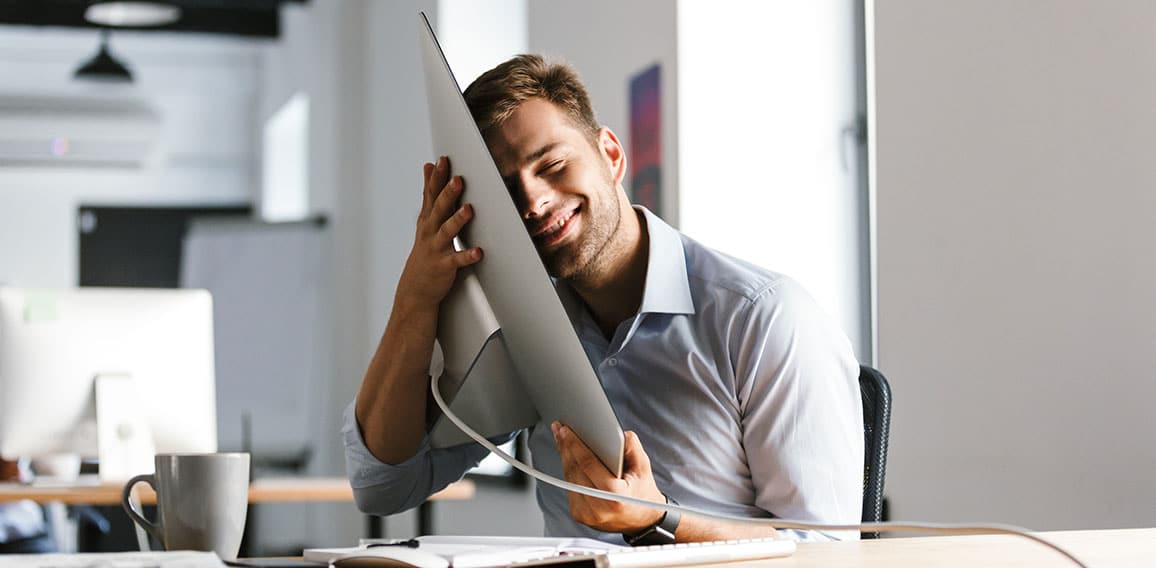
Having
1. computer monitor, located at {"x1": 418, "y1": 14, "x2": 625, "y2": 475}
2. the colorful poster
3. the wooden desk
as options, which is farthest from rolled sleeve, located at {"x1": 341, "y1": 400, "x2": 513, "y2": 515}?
the colorful poster

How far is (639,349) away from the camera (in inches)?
57.5

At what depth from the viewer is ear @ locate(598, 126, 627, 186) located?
5.23ft

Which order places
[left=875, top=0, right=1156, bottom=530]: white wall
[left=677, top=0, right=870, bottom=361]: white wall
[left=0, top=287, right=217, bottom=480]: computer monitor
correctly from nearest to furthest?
1. [left=875, top=0, right=1156, bottom=530]: white wall
2. [left=0, top=287, right=217, bottom=480]: computer monitor
3. [left=677, top=0, right=870, bottom=361]: white wall

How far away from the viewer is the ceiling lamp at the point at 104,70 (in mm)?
6379

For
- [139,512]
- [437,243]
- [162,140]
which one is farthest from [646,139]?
[162,140]

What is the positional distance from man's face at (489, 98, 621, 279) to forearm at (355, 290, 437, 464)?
20cm

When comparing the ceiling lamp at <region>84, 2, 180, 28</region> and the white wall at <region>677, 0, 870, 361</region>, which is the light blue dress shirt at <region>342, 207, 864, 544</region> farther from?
the ceiling lamp at <region>84, 2, 180, 28</region>

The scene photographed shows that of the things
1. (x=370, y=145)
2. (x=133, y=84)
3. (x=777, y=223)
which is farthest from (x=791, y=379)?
(x=133, y=84)

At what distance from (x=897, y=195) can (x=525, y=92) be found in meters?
0.97

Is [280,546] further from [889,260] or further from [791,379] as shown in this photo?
[791,379]

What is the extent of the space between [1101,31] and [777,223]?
4.52 feet

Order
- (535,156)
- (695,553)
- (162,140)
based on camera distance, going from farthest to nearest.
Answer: (162,140), (535,156), (695,553)

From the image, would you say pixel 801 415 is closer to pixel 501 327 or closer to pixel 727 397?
pixel 727 397

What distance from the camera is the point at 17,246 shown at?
7238mm
